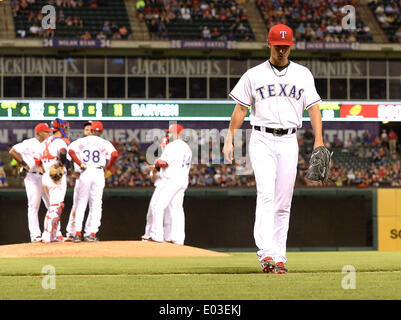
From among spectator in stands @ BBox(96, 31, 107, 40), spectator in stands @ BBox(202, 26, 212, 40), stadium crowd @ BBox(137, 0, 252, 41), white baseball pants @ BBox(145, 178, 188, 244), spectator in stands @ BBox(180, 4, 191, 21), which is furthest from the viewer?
spectator in stands @ BBox(180, 4, 191, 21)

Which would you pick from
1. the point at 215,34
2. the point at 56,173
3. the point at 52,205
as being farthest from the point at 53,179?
the point at 215,34

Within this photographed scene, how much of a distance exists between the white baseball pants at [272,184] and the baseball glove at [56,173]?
5.95 metres

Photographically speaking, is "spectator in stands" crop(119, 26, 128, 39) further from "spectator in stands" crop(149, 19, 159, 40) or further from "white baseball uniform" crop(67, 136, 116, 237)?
"white baseball uniform" crop(67, 136, 116, 237)

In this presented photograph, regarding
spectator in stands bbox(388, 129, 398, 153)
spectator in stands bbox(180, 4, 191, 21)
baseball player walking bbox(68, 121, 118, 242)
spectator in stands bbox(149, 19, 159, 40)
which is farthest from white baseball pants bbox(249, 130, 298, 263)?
spectator in stands bbox(180, 4, 191, 21)

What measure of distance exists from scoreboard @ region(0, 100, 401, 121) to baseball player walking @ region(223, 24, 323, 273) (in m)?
25.3

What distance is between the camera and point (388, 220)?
1827 cm

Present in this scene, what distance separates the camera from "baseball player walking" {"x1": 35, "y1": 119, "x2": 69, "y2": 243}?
12695 mm

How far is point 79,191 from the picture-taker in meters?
13.8

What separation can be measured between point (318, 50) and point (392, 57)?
3886 millimetres

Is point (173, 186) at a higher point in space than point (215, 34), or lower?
lower

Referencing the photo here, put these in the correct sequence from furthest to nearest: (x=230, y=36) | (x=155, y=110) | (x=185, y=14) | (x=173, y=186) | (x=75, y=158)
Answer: (x=185, y=14) < (x=230, y=36) < (x=155, y=110) < (x=173, y=186) < (x=75, y=158)

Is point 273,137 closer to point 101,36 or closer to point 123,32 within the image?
point 101,36

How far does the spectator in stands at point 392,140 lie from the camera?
112 ft

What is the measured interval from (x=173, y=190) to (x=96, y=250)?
8.82 feet
